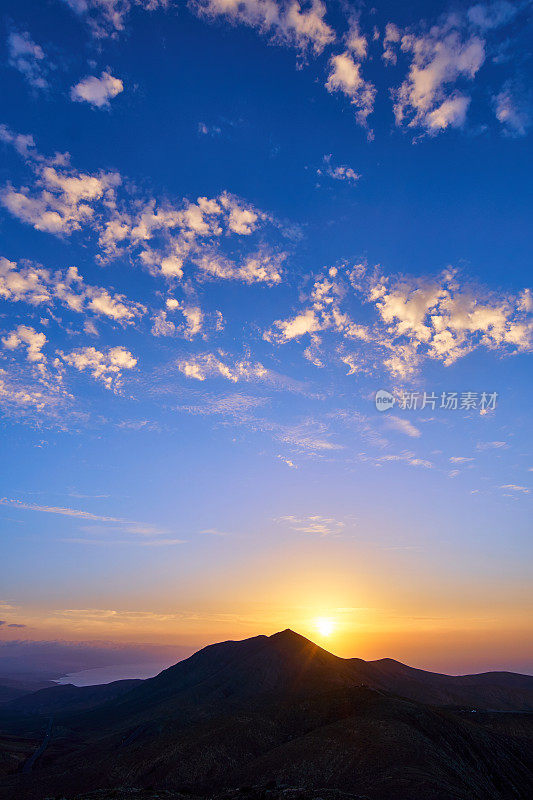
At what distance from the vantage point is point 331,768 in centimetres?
7406

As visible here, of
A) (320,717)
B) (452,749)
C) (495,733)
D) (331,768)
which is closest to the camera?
(331,768)

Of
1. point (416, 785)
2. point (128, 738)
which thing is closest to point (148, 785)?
point (128, 738)

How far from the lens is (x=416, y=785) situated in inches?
2243

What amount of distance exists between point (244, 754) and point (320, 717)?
2077 cm

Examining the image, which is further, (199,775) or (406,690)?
(406,690)

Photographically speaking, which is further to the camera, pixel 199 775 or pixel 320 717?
pixel 320 717

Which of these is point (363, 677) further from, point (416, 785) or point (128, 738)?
point (416, 785)

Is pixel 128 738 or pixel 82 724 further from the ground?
pixel 128 738

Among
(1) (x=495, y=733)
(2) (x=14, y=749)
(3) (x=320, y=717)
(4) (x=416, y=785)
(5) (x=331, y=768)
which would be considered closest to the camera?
(4) (x=416, y=785)

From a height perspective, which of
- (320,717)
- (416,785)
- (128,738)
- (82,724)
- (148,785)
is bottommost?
(82,724)

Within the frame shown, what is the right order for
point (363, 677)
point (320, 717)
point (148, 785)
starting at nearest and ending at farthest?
point (148, 785) → point (320, 717) → point (363, 677)

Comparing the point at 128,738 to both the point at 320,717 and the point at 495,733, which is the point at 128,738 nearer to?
the point at 320,717

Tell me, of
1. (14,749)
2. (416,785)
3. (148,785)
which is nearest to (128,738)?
(14,749)

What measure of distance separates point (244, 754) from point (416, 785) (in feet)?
188
